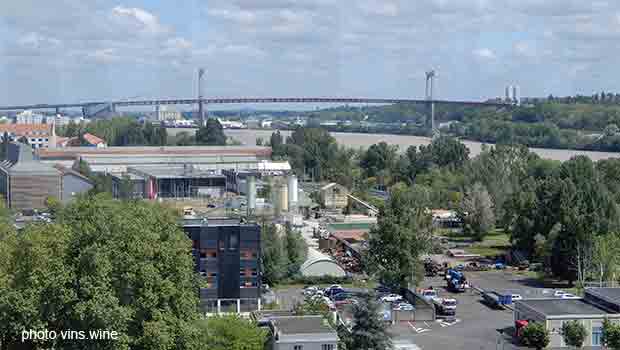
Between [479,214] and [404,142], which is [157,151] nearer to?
[479,214]

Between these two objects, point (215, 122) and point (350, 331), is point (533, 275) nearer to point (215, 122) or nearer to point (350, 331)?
point (350, 331)

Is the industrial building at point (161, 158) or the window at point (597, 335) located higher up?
the industrial building at point (161, 158)

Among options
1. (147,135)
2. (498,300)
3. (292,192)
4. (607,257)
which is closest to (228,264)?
(498,300)

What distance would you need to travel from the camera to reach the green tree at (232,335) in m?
4.93

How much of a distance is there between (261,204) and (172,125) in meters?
26.8

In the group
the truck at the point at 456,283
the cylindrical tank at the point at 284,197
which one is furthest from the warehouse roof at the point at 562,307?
the cylindrical tank at the point at 284,197

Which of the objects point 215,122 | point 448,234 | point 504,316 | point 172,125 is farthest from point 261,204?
point 172,125

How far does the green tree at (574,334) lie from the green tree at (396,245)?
1.54m

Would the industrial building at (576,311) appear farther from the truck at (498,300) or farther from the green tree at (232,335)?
the green tree at (232,335)

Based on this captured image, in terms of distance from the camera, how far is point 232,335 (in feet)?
16.5

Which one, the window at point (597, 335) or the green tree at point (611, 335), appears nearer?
the green tree at point (611, 335)

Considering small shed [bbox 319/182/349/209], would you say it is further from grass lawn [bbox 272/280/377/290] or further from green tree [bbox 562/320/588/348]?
green tree [bbox 562/320/588/348]

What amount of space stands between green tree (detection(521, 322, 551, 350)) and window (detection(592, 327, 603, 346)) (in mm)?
303

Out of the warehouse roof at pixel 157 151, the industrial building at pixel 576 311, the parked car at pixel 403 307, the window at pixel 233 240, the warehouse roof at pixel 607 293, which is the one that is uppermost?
the warehouse roof at pixel 157 151
